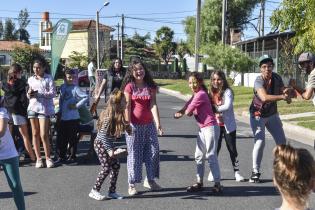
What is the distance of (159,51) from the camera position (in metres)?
79.9

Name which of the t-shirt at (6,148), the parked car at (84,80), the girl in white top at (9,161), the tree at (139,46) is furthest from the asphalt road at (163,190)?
the tree at (139,46)

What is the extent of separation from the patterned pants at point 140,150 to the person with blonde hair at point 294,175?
14.3 ft

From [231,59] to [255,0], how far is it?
92.9 ft

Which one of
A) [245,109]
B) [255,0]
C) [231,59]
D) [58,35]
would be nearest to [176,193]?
[58,35]

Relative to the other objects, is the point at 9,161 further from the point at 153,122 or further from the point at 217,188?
the point at 217,188

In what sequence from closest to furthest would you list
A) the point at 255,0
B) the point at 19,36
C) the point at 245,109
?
the point at 245,109 < the point at 255,0 < the point at 19,36

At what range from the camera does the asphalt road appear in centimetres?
704

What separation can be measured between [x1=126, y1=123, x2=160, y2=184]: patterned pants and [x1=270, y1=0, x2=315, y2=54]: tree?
12.7 metres

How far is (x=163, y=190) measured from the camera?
7836 mm

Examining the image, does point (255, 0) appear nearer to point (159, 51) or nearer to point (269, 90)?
point (159, 51)

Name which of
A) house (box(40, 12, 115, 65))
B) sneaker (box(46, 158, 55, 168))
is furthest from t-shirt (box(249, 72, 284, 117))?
house (box(40, 12, 115, 65))

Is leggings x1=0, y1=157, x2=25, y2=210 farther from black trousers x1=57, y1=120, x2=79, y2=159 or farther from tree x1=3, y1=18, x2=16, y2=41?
tree x1=3, y1=18, x2=16, y2=41

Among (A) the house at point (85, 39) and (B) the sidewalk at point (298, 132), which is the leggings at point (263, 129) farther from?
(A) the house at point (85, 39)

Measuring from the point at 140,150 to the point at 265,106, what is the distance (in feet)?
6.32
